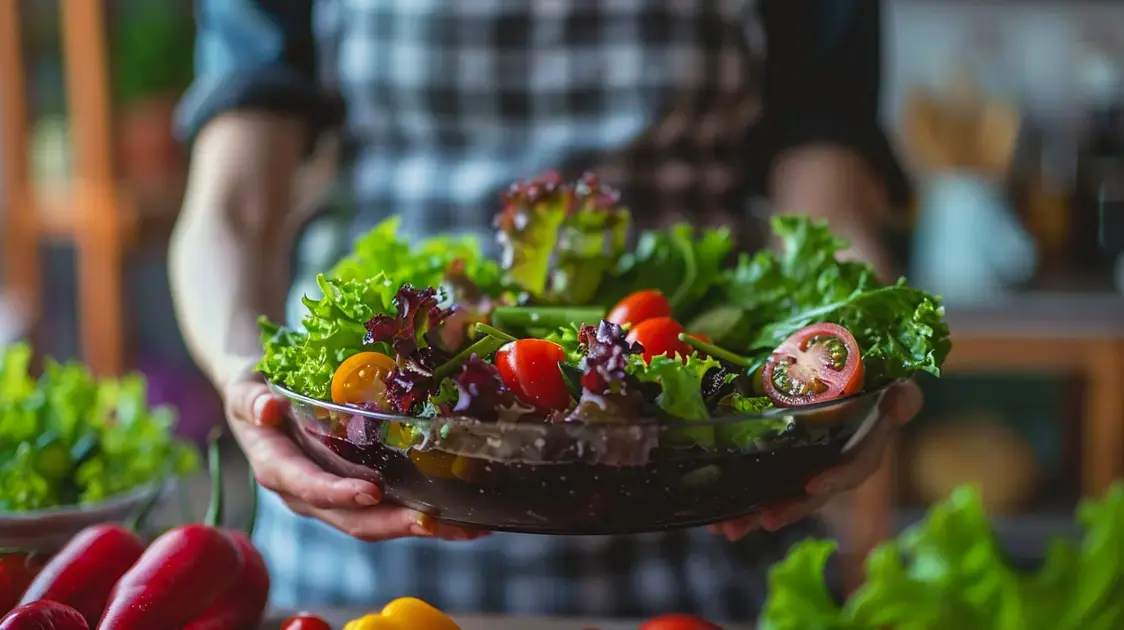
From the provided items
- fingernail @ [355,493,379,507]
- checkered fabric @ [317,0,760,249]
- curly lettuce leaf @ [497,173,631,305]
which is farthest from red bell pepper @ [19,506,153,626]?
checkered fabric @ [317,0,760,249]

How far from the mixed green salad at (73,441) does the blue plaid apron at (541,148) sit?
28cm

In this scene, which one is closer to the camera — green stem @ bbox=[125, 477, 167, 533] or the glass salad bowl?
the glass salad bowl

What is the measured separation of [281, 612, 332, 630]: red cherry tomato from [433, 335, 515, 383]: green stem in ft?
0.74

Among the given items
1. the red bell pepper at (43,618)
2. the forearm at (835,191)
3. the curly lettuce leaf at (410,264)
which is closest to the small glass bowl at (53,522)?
the red bell pepper at (43,618)

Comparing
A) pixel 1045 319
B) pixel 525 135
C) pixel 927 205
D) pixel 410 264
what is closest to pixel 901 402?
pixel 410 264

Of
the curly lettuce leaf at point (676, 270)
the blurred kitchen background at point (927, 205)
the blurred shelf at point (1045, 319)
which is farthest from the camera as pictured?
the blurred kitchen background at point (927, 205)

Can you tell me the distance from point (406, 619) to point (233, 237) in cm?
47

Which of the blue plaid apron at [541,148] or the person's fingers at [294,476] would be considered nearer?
the person's fingers at [294,476]

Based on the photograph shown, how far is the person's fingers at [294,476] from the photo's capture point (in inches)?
23.7

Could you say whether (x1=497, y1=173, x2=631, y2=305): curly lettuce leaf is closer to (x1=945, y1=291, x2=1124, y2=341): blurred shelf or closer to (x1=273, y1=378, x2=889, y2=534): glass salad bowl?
(x1=273, y1=378, x2=889, y2=534): glass salad bowl

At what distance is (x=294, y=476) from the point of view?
0.63 m

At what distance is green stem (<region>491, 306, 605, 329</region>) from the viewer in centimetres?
72

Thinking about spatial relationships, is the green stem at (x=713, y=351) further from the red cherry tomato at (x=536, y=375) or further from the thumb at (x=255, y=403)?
the thumb at (x=255, y=403)

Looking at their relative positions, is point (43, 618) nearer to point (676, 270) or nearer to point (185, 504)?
point (185, 504)
